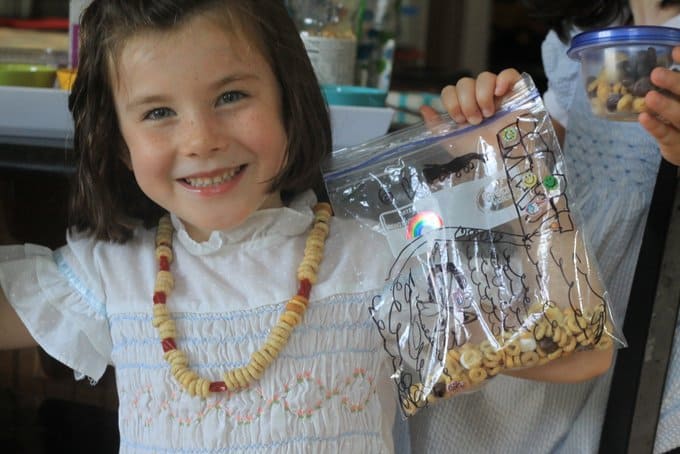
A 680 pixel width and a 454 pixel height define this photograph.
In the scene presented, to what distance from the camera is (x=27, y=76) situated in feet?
3.37

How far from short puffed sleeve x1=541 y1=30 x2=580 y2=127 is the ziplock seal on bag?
0.32 metres

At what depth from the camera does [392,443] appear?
2.94 feet

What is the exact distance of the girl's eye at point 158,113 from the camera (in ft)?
2.61

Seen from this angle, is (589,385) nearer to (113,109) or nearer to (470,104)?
(470,104)

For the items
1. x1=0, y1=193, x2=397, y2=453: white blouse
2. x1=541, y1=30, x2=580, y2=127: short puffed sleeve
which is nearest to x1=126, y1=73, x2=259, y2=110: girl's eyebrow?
x1=0, y1=193, x2=397, y2=453: white blouse

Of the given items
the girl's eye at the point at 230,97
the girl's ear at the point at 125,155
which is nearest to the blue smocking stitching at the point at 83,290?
the girl's ear at the point at 125,155

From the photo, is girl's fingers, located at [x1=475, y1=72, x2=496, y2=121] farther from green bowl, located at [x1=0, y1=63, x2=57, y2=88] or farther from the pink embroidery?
green bowl, located at [x1=0, y1=63, x2=57, y2=88]

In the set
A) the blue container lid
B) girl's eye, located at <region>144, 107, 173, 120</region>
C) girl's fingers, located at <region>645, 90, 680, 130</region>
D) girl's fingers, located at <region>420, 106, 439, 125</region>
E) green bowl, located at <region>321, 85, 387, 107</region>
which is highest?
the blue container lid

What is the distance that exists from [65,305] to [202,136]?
9.7 inches

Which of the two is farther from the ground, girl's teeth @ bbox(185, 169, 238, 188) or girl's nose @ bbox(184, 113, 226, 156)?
girl's nose @ bbox(184, 113, 226, 156)

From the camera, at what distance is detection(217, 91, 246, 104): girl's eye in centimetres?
80

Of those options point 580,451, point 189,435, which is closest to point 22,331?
point 189,435

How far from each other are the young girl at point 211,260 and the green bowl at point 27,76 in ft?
0.63

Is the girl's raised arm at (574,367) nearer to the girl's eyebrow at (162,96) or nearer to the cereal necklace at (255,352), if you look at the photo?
the cereal necklace at (255,352)
